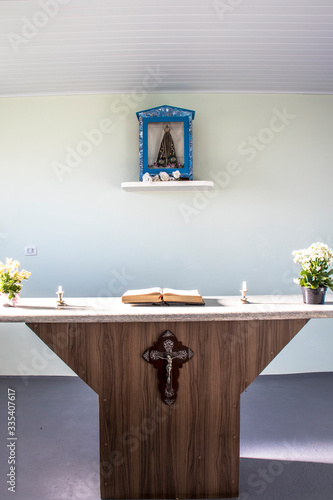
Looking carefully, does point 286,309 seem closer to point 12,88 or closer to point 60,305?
point 60,305

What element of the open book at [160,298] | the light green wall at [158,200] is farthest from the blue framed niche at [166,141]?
the open book at [160,298]

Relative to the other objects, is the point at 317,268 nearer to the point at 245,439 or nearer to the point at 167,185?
the point at 245,439

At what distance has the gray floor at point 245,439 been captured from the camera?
2049 mm

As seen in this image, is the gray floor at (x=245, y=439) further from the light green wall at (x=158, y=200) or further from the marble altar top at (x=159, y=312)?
the marble altar top at (x=159, y=312)

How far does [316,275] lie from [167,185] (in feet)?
4.80

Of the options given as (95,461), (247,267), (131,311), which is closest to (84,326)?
(131,311)

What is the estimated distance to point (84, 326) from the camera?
1944mm

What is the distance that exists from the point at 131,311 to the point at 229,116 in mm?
2224

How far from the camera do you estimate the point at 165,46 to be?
2.62 metres

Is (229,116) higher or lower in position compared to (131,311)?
higher

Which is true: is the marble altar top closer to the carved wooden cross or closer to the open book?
the open book

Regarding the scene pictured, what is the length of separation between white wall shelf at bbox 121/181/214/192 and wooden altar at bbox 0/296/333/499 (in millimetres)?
1417

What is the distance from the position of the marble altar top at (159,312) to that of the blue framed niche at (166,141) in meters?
1.44

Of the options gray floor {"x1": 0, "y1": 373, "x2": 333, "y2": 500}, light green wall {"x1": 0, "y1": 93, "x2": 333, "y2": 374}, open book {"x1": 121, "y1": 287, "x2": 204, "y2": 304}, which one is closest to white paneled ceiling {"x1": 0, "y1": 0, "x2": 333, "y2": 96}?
light green wall {"x1": 0, "y1": 93, "x2": 333, "y2": 374}
